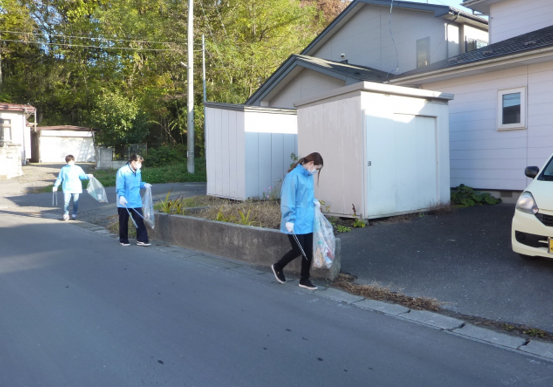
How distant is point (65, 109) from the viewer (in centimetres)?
4238

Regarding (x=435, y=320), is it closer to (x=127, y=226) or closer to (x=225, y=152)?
(x=127, y=226)

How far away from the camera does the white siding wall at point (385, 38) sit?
17062mm

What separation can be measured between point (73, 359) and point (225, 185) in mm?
8893

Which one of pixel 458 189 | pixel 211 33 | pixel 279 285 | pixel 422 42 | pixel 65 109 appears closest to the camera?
pixel 279 285

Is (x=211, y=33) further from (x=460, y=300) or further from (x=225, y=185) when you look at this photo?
(x=460, y=300)

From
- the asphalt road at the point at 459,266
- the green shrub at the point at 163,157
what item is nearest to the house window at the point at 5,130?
the green shrub at the point at 163,157

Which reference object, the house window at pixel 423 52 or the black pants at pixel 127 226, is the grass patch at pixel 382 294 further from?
the house window at pixel 423 52

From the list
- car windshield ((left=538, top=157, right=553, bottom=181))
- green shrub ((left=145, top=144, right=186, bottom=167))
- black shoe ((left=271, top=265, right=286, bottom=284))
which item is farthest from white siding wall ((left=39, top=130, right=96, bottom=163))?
car windshield ((left=538, top=157, right=553, bottom=181))

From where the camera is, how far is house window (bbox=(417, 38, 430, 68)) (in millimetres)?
17234

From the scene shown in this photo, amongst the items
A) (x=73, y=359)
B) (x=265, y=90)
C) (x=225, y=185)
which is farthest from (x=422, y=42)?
(x=73, y=359)

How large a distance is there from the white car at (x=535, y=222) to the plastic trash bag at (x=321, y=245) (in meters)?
2.45

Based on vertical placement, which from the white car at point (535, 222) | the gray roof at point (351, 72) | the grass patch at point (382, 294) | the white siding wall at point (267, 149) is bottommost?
the grass patch at point (382, 294)

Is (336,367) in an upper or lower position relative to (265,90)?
lower

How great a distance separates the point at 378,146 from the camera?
30.4 ft
